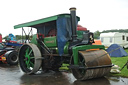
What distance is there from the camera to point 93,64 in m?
4.77

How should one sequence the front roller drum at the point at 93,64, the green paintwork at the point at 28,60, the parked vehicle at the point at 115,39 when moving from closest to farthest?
the front roller drum at the point at 93,64, the green paintwork at the point at 28,60, the parked vehicle at the point at 115,39

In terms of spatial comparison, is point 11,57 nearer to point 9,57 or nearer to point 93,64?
point 9,57

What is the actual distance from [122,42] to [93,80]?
1385 centimetres

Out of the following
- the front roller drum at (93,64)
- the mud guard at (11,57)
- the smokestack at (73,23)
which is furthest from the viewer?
the mud guard at (11,57)

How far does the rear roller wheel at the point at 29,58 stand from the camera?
20.1 feet

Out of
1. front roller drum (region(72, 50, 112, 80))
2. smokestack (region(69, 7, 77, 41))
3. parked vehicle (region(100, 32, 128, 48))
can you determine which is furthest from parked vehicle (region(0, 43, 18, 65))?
parked vehicle (region(100, 32, 128, 48))

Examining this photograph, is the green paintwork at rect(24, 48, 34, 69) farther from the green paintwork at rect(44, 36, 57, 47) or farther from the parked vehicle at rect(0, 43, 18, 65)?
the parked vehicle at rect(0, 43, 18, 65)

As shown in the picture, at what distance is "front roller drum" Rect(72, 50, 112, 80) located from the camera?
4.71 metres

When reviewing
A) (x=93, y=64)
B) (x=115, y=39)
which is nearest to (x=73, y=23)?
(x=93, y=64)

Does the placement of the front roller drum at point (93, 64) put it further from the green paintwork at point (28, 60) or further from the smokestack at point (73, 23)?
the green paintwork at point (28, 60)

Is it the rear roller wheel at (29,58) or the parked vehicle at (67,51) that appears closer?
the parked vehicle at (67,51)

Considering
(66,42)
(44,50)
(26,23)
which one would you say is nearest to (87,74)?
(66,42)

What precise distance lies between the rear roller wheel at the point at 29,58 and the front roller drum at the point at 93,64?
160 centimetres

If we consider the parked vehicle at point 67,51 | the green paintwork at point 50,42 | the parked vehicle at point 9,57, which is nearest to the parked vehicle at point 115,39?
the parked vehicle at point 9,57
